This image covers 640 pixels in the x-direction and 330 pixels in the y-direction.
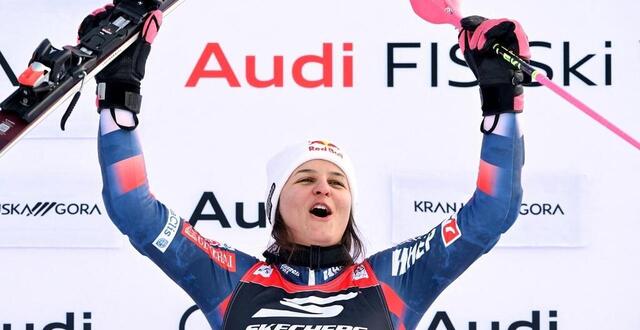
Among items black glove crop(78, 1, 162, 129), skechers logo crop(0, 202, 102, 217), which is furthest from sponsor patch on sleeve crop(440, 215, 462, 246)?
skechers logo crop(0, 202, 102, 217)

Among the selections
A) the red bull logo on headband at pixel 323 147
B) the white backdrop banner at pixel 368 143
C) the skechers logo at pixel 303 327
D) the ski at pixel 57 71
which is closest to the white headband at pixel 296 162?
the red bull logo on headband at pixel 323 147

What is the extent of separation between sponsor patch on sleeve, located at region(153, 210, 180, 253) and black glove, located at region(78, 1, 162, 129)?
0.27m

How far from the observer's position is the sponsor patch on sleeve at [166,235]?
9.57ft

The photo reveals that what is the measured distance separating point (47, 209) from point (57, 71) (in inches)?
48.5

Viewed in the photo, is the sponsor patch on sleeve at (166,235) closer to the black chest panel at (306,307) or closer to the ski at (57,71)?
the black chest panel at (306,307)

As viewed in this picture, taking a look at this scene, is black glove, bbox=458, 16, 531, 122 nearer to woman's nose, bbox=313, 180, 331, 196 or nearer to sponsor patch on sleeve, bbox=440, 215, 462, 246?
sponsor patch on sleeve, bbox=440, 215, 462, 246

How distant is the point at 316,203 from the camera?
117 inches

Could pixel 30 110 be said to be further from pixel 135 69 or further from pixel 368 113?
pixel 368 113

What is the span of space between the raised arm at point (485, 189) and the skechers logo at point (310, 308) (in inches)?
5.2

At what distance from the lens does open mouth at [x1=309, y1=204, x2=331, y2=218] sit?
296 centimetres

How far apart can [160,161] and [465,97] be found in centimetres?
96

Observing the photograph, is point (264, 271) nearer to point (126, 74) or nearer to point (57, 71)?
point (126, 74)

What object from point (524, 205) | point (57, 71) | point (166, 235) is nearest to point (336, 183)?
point (166, 235)

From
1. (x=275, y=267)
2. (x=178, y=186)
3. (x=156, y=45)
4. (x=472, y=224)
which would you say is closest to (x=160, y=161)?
(x=178, y=186)
